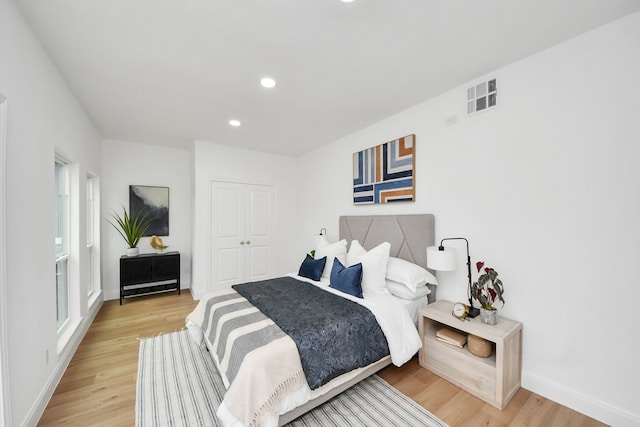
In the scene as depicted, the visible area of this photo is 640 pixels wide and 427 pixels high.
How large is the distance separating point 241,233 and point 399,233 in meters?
2.81

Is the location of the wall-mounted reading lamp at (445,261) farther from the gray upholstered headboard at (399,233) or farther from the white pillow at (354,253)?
the white pillow at (354,253)

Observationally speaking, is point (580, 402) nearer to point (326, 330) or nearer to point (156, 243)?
point (326, 330)

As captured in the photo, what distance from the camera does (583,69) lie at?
1810 mm

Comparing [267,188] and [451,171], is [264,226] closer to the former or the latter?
[267,188]

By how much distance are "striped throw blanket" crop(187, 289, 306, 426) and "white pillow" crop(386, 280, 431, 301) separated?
49.8 inches

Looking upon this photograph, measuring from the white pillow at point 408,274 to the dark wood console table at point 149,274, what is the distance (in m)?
3.63

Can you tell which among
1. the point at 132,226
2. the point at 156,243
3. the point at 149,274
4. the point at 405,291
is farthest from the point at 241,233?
the point at 405,291

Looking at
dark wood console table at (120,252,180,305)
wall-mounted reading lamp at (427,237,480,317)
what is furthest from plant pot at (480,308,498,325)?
dark wood console table at (120,252,180,305)

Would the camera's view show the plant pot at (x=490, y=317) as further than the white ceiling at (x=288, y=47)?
Yes

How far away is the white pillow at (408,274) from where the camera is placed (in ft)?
8.11

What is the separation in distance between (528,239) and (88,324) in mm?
4806

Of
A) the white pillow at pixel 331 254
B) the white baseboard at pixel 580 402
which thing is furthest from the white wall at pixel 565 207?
the white pillow at pixel 331 254

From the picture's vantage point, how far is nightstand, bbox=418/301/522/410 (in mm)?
1846

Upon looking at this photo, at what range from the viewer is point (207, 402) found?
1937 millimetres
